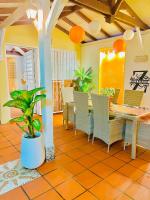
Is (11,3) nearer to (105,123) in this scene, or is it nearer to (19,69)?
(105,123)

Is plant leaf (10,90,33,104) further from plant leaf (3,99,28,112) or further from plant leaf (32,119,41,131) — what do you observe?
plant leaf (32,119,41,131)

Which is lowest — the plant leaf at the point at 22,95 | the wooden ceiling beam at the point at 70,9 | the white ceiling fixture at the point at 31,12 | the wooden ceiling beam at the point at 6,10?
the plant leaf at the point at 22,95

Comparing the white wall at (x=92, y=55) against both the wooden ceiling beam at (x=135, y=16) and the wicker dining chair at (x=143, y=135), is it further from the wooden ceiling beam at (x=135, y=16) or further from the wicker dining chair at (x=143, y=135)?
the wicker dining chair at (x=143, y=135)

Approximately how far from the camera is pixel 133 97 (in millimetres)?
3625

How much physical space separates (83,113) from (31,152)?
1.36 meters

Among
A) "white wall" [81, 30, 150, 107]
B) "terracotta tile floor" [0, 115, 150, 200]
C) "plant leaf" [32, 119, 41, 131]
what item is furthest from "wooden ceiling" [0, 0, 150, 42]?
"terracotta tile floor" [0, 115, 150, 200]

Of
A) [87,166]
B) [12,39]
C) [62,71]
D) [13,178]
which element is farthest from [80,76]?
[13,178]

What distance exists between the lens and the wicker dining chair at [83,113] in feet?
10.3

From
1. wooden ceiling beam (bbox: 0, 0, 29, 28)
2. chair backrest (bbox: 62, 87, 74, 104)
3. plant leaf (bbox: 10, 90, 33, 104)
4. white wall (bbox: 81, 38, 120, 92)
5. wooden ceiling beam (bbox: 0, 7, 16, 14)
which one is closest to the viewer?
plant leaf (bbox: 10, 90, 33, 104)

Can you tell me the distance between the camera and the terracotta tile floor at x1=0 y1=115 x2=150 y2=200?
6.12 ft

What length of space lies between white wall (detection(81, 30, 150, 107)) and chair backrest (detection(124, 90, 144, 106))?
92 centimetres

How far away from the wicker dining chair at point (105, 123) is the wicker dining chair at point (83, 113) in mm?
195

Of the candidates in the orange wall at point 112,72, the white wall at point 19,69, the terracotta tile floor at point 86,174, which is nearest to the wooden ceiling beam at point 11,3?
the terracotta tile floor at point 86,174

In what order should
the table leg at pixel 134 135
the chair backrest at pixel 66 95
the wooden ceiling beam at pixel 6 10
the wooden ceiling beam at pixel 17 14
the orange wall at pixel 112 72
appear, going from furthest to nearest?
the orange wall at pixel 112 72
the chair backrest at pixel 66 95
the wooden ceiling beam at pixel 6 10
the wooden ceiling beam at pixel 17 14
the table leg at pixel 134 135
